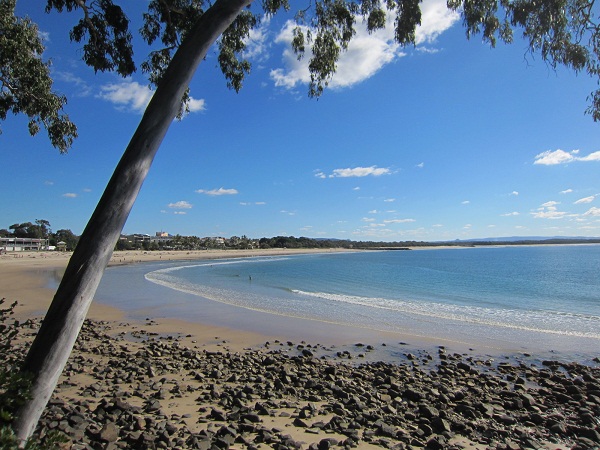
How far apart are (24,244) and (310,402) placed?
127 m

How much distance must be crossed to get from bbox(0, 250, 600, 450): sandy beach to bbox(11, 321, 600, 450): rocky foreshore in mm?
19

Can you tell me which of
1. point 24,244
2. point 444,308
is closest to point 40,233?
point 24,244

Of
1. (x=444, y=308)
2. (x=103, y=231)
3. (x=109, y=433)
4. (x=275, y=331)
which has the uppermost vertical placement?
(x=103, y=231)

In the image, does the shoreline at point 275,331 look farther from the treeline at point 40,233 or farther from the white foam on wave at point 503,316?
the treeline at point 40,233

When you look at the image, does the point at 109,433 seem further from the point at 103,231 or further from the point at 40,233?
the point at 40,233

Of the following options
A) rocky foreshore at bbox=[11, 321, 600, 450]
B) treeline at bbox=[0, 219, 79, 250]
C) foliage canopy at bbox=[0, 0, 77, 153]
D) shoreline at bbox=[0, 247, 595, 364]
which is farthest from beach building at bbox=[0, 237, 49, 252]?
rocky foreshore at bbox=[11, 321, 600, 450]

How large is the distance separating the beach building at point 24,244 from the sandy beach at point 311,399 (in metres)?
111

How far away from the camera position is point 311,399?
6039 millimetres

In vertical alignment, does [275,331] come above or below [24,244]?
below

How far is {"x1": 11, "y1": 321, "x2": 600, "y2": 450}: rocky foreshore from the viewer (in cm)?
447

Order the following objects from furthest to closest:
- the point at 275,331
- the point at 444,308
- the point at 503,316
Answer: the point at 444,308, the point at 503,316, the point at 275,331

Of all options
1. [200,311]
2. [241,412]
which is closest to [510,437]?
[241,412]

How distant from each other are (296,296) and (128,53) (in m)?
18.4

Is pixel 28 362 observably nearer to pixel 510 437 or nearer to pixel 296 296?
pixel 510 437
